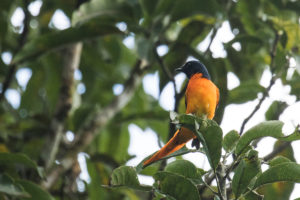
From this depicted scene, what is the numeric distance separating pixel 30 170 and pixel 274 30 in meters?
2.31

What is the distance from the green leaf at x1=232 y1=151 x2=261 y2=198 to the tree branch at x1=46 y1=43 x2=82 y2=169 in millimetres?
1854

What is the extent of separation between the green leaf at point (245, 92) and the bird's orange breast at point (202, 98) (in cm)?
14

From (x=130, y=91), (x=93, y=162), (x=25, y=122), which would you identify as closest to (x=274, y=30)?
(x=130, y=91)

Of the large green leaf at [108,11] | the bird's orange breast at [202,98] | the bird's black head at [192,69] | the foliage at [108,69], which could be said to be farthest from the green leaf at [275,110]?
the large green leaf at [108,11]

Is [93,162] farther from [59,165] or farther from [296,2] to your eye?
[296,2]

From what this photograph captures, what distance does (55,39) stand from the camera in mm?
3607

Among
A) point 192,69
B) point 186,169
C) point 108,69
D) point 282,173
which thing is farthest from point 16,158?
point 108,69

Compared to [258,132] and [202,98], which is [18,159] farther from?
[258,132]

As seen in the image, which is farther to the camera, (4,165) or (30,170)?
(30,170)

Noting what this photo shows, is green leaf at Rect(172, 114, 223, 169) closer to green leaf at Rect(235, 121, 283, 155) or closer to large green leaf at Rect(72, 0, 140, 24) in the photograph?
green leaf at Rect(235, 121, 283, 155)

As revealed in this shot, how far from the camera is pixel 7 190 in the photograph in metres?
2.62

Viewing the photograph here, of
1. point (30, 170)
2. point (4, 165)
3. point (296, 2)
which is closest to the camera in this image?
point (4, 165)

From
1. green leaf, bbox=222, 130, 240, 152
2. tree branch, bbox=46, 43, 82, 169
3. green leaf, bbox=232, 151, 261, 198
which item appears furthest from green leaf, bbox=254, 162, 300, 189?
tree branch, bbox=46, 43, 82, 169

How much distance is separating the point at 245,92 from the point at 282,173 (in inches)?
64.8
